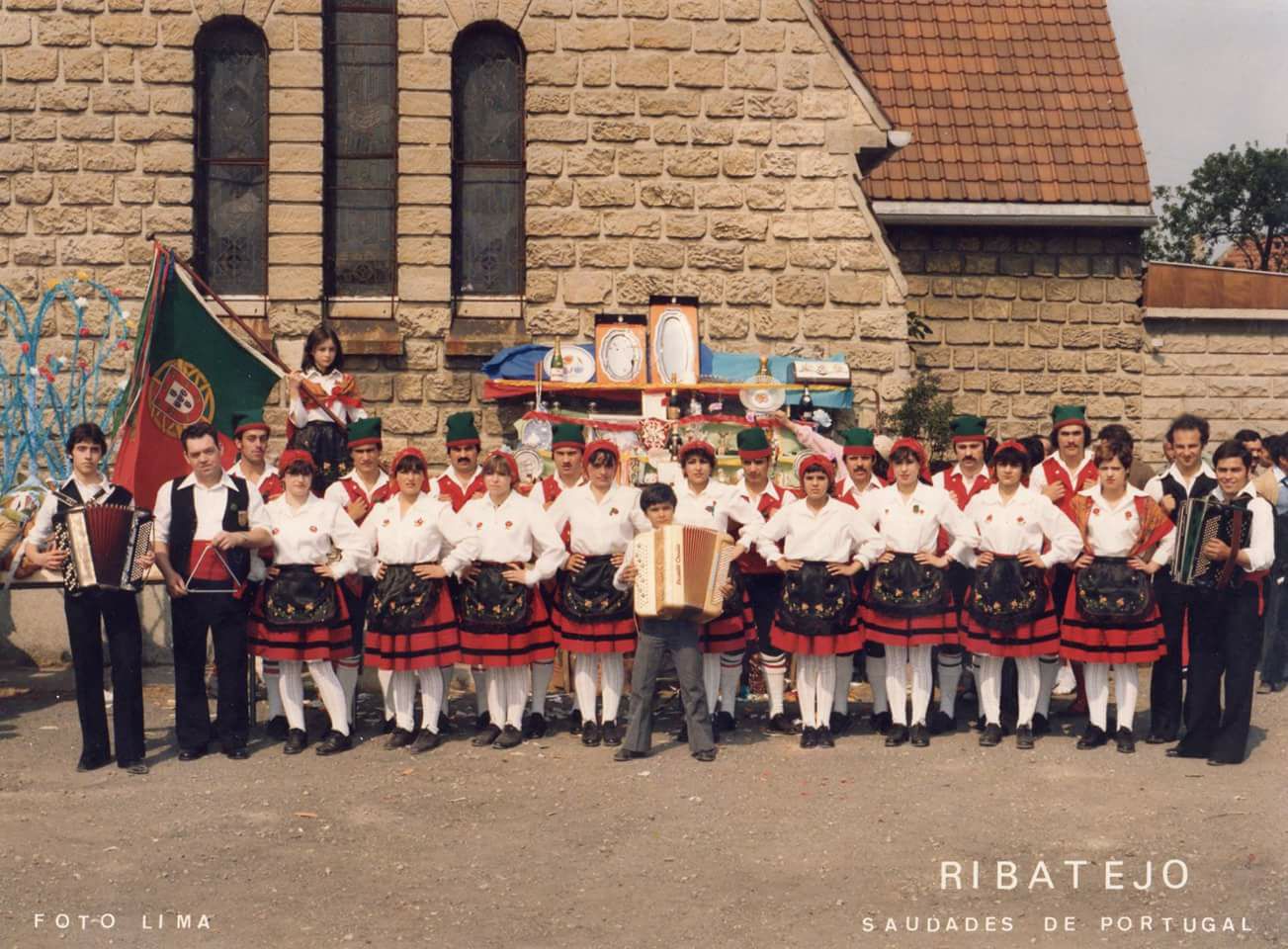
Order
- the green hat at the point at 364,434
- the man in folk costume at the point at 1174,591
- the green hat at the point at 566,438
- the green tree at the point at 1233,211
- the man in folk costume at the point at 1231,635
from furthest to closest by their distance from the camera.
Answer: the green tree at the point at 1233,211 < the green hat at the point at 364,434 < the green hat at the point at 566,438 < the man in folk costume at the point at 1174,591 < the man in folk costume at the point at 1231,635

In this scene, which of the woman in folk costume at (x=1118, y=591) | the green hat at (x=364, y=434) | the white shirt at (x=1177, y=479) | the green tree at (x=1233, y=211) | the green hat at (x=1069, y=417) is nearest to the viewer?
the woman in folk costume at (x=1118, y=591)

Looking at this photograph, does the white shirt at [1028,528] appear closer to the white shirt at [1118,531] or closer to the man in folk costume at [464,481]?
the white shirt at [1118,531]

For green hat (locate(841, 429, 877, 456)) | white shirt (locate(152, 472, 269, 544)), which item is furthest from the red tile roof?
white shirt (locate(152, 472, 269, 544))

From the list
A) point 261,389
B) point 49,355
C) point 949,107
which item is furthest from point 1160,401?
point 49,355

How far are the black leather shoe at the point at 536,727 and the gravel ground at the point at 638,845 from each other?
0.13 m

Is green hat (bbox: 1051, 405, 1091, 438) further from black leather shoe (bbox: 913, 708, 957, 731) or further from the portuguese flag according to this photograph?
the portuguese flag

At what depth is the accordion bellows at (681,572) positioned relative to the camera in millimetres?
9633

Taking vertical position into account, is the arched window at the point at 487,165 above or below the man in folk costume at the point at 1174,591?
above

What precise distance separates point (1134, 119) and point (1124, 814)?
11.0m

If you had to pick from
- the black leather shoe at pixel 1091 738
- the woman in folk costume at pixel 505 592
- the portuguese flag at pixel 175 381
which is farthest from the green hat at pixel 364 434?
the black leather shoe at pixel 1091 738

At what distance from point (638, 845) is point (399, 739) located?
8.34 ft

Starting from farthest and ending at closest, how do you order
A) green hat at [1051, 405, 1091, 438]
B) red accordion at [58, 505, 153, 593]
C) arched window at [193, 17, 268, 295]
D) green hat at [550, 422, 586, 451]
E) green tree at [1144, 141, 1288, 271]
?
green tree at [1144, 141, 1288, 271] → arched window at [193, 17, 268, 295] → green hat at [1051, 405, 1091, 438] → green hat at [550, 422, 586, 451] → red accordion at [58, 505, 153, 593]

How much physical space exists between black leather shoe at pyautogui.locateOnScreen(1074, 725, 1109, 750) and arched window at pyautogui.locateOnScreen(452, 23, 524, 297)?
23.4 ft

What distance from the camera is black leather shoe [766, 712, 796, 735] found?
10539mm
